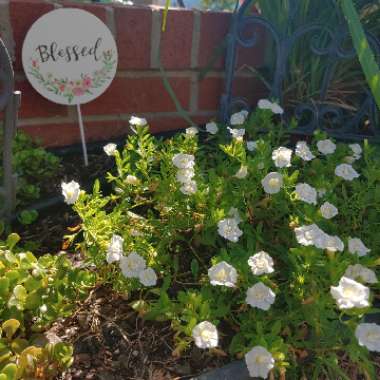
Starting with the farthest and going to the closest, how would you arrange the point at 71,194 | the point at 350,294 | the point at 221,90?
the point at 221,90 < the point at 71,194 < the point at 350,294

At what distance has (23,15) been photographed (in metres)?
1.25

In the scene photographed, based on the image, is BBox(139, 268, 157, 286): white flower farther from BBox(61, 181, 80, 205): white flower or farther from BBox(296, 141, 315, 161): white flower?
BBox(296, 141, 315, 161): white flower

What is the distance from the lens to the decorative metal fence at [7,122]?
38.8 inches

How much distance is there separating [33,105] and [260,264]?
91 centimetres

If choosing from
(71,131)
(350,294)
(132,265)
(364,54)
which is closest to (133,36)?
(71,131)

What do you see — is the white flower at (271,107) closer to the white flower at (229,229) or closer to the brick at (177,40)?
the brick at (177,40)

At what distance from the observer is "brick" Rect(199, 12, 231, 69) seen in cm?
148

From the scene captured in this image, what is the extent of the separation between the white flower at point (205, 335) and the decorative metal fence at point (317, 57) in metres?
0.86

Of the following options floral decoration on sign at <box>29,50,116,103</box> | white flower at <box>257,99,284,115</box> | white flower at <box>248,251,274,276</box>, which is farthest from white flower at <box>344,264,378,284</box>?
floral decoration on sign at <box>29,50,116,103</box>

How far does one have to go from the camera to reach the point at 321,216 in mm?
967

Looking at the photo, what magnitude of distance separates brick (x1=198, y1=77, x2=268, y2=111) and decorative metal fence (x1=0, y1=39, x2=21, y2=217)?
738 mm

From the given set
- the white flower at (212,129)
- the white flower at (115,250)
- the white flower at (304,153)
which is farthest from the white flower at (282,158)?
the white flower at (115,250)

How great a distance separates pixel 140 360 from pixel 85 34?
92cm

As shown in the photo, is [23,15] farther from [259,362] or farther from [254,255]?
[259,362]
